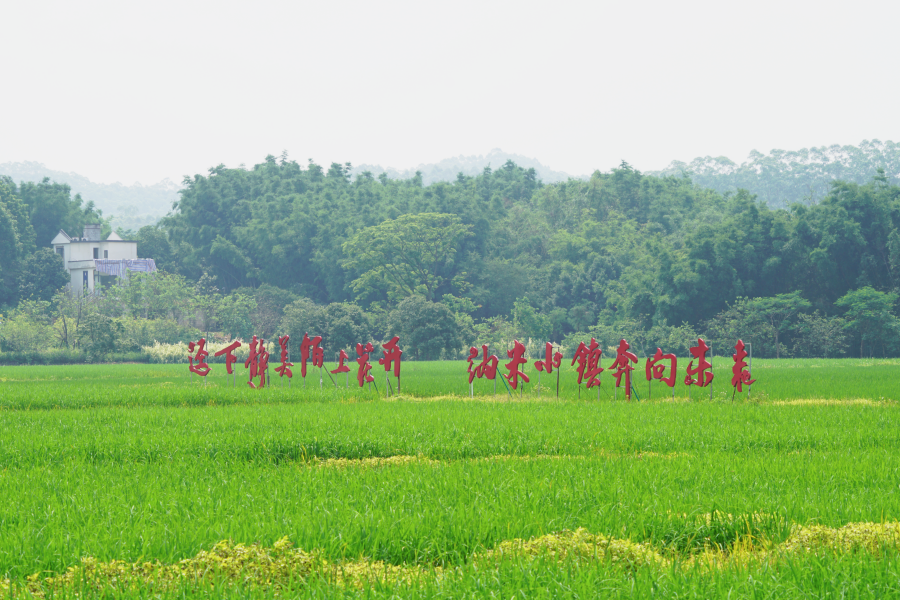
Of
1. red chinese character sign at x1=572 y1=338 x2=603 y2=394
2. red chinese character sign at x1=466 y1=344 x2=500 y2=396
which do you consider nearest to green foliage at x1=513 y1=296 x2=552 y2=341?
red chinese character sign at x1=466 y1=344 x2=500 y2=396

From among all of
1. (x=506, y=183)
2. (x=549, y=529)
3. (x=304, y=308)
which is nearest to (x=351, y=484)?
(x=549, y=529)

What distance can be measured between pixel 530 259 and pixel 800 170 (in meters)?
56.4

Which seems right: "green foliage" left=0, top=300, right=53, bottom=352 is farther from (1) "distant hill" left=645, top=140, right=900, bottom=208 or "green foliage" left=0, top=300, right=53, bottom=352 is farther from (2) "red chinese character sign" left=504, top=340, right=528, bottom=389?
(1) "distant hill" left=645, top=140, right=900, bottom=208

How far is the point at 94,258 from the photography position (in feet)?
187

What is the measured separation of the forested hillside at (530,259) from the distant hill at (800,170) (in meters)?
35.1

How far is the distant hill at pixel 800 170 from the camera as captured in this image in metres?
93.9

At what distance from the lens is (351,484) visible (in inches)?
300

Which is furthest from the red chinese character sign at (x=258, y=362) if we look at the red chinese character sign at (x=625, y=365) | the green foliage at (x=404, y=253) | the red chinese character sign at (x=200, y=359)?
the green foliage at (x=404, y=253)

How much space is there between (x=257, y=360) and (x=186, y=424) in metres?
11.0

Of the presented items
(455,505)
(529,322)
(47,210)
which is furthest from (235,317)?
(455,505)

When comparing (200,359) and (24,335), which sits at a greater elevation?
(24,335)

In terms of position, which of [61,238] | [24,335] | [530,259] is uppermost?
[61,238]

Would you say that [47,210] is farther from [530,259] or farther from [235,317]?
[530,259]

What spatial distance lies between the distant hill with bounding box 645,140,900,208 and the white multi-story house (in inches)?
2442
